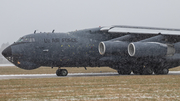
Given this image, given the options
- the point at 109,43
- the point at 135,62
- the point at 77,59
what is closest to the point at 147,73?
the point at 135,62

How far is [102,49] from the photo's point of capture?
1930 cm

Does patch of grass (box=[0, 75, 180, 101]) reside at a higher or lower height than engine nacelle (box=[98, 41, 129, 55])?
lower

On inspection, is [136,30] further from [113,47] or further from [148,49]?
[113,47]

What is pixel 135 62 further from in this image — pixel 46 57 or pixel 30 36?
pixel 30 36

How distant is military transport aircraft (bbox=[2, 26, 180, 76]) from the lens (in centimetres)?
1859

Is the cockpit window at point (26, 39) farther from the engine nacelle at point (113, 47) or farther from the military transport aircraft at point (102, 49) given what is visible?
the engine nacelle at point (113, 47)

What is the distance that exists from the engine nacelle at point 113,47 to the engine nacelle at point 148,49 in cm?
62

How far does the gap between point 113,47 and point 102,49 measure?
0.89 metres

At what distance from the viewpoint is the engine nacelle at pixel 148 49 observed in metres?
18.4

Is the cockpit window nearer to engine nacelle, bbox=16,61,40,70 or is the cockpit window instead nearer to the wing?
engine nacelle, bbox=16,61,40,70

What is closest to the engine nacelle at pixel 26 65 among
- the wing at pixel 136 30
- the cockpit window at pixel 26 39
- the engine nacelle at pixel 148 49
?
the cockpit window at pixel 26 39

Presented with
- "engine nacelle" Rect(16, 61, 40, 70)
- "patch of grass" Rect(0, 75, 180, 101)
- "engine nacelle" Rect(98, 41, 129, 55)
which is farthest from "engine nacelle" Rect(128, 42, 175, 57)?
"engine nacelle" Rect(16, 61, 40, 70)

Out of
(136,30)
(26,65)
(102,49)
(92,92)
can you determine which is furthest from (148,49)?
(92,92)

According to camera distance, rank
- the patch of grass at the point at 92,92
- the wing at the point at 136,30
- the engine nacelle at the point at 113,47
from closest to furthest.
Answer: the patch of grass at the point at 92,92, the engine nacelle at the point at 113,47, the wing at the point at 136,30
